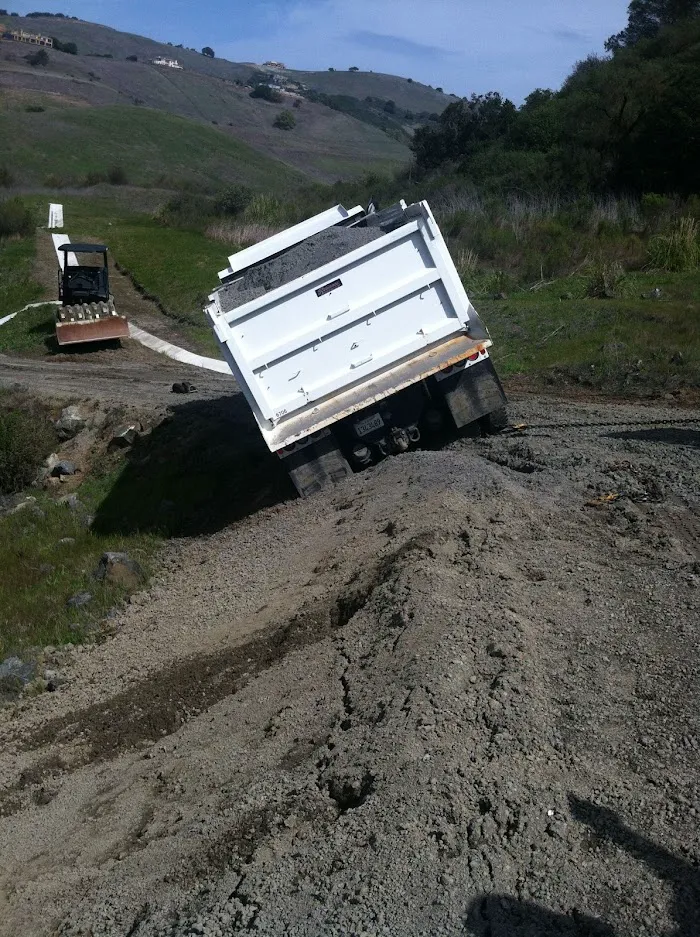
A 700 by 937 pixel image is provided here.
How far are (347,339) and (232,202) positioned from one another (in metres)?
32.7

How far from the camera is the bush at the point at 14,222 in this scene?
1478 inches

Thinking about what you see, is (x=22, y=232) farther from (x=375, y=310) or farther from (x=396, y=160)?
(x=396, y=160)

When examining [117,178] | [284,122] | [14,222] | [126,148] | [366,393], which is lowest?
[366,393]

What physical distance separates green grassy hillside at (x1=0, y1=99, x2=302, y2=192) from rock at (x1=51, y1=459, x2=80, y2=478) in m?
57.4

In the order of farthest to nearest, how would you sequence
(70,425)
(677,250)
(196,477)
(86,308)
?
(86,308) < (677,250) < (70,425) < (196,477)

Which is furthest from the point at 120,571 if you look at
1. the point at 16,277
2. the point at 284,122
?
the point at 284,122

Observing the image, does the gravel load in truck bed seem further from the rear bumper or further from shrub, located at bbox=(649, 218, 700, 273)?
shrub, located at bbox=(649, 218, 700, 273)

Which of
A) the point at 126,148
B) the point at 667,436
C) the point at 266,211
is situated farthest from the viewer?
the point at 126,148

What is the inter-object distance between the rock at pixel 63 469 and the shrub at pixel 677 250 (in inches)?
450

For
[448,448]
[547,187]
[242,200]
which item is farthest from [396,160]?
[448,448]

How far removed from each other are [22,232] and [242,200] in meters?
9.15

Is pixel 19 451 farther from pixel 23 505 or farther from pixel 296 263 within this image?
pixel 296 263

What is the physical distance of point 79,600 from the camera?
959 cm

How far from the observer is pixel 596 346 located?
1336 centimetres
